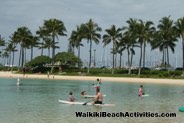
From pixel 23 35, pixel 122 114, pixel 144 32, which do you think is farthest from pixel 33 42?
pixel 122 114

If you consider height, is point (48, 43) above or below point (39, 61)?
above

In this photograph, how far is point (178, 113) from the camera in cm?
2859

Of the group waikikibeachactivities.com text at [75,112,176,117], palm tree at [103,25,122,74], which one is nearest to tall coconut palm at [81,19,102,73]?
palm tree at [103,25,122,74]

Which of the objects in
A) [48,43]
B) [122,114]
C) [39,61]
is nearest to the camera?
[122,114]

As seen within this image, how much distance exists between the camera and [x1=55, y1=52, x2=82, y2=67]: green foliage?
11888 centimetres

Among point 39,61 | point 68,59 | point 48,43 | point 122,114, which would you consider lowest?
point 122,114

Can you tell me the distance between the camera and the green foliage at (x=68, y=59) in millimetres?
118875

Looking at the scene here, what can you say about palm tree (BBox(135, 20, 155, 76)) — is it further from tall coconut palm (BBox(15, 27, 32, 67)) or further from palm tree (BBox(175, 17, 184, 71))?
tall coconut palm (BBox(15, 27, 32, 67))

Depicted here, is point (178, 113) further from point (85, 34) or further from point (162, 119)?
point (85, 34)

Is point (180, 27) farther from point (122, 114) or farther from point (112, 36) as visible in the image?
point (122, 114)

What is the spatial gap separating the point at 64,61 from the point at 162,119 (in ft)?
315

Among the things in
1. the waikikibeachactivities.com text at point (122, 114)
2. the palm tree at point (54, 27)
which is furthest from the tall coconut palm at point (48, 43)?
the waikikibeachactivities.com text at point (122, 114)

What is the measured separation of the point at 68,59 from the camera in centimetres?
11838

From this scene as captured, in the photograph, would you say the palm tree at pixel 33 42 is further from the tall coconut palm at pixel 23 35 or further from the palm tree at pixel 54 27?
the palm tree at pixel 54 27
